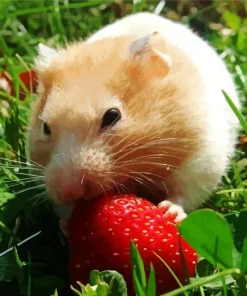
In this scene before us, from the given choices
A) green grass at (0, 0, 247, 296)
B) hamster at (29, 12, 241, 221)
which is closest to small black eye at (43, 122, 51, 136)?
hamster at (29, 12, 241, 221)

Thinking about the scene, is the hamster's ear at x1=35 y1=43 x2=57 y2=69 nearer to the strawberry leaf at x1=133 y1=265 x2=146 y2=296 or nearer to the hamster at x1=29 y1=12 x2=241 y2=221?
the hamster at x1=29 y1=12 x2=241 y2=221

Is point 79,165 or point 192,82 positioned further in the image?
point 192,82

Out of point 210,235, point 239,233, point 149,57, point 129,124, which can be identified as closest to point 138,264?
point 210,235

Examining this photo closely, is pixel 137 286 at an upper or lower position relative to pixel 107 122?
lower

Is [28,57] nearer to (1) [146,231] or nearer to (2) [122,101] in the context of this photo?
(2) [122,101]

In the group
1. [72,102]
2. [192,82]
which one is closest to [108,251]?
[72,102]

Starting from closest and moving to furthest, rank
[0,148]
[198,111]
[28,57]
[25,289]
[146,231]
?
[146,231]
[25,289]
[198,111]
[0,148]
[28,57]

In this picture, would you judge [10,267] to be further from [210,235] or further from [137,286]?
[210,235]
